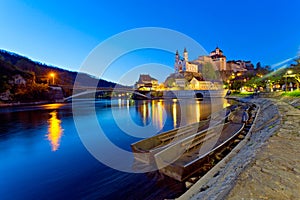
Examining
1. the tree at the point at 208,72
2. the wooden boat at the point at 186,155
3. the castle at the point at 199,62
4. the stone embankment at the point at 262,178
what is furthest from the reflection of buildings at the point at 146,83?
the stone embankment at the point at 262,178

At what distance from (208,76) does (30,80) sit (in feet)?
256

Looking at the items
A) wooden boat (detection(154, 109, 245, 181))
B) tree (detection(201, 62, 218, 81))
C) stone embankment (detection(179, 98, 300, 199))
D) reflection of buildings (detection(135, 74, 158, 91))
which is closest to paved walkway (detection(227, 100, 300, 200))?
stone embankment (detection(179, 98, 300, 199))

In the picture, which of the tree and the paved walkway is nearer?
the paved walkway

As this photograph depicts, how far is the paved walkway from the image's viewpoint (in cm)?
294

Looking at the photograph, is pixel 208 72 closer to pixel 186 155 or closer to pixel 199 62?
pixel 199 62

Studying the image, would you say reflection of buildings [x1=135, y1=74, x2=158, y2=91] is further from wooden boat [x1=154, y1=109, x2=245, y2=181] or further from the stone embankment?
the stone embankment

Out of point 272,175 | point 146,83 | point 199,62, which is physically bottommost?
point 272,175

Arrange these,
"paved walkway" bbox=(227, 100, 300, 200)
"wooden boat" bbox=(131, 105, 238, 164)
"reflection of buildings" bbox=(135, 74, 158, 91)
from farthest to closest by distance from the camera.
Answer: "reflection of buildings" bbox=(135, 74, 158, 91), "wooden boat" bbox=(131, 105, 238, 164), "paved walkway" bbox=(227, 100, 300, 200)

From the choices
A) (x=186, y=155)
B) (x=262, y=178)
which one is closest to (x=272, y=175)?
(x=262, y=178)

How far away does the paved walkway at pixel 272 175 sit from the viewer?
2.94 meters

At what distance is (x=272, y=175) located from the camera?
3609 millimetres

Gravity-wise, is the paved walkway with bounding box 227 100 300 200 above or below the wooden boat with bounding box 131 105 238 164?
above

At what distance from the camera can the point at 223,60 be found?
297 ft

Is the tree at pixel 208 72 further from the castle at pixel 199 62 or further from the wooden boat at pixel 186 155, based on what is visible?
the wooden boat at pixel 186 155
